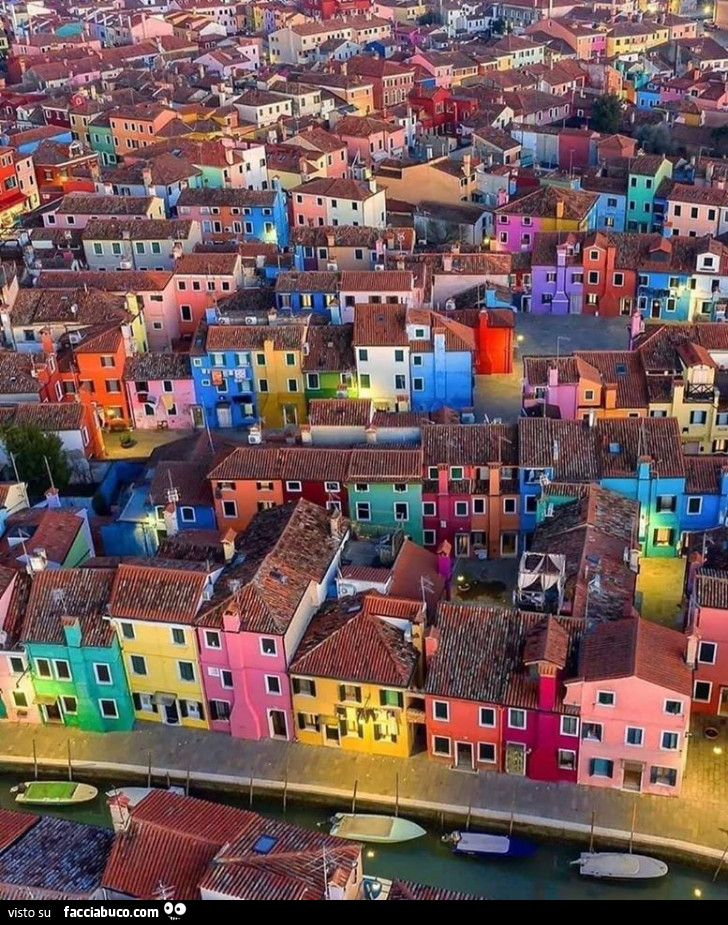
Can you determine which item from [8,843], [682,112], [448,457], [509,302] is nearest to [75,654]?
[8,843]

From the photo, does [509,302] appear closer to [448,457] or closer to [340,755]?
[448,457]

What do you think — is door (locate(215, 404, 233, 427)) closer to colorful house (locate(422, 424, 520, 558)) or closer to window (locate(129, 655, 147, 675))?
colorful house (locate(422, 424, 520, 558))

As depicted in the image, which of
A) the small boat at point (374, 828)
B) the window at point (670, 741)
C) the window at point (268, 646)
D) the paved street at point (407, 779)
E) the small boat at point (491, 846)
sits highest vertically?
the window at point (268, 646)

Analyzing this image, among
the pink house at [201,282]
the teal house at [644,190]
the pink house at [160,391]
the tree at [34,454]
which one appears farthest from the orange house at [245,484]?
the teal house at [644,190]

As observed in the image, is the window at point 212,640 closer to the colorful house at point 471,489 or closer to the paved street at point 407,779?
the paved street at point 407,779

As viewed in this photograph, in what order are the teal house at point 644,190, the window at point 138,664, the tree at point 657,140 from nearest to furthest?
the window at point 138,664
the teal house at point 644,190
the tree at point 657,140

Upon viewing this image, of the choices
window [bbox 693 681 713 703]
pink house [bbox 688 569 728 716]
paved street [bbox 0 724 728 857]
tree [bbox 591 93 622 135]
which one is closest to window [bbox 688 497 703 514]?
pink house [bbox 688 569 728 716]
